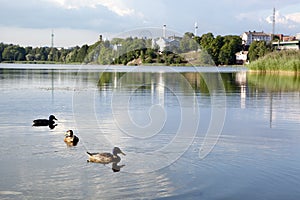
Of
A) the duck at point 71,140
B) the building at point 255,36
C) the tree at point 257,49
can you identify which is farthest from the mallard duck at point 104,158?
the building at point 255,36

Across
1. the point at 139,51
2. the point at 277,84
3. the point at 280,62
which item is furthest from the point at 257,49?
the point at 139,51

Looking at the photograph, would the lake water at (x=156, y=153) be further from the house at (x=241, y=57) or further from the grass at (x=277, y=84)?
the house at (x=241, y=57)

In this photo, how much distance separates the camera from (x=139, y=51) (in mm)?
14188

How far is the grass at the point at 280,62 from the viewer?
1812 inches

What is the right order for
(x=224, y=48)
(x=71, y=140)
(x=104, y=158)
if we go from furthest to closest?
(x=224, y=48) < (x=71, y=140) < (x=104, y=158)

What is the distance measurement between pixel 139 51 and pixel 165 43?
1.48 metres

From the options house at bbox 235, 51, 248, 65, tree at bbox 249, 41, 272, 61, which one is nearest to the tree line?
tree at bbox 249, 41, 272, 61

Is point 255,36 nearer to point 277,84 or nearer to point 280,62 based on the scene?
point 280,62

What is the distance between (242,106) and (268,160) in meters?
9.90

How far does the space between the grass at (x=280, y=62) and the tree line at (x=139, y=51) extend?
6153 mm

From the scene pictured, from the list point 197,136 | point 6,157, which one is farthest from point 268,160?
point 6,157

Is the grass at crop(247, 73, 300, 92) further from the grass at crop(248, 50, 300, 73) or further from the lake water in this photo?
the lake water

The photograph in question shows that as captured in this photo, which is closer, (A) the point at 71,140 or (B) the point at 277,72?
(A) the point at 71,140

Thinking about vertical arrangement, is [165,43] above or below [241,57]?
below
